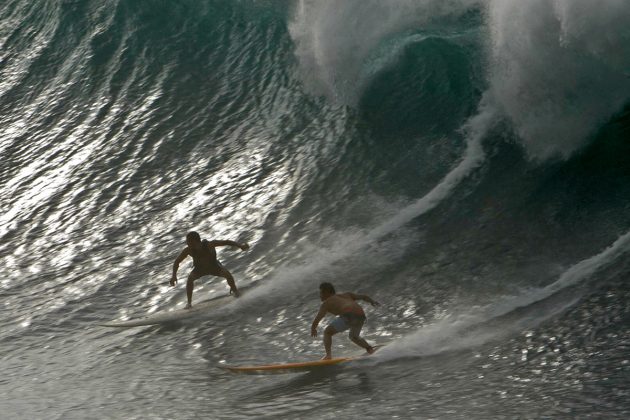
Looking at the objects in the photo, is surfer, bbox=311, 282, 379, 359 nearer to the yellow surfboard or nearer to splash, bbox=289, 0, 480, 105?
the yellow surfboard

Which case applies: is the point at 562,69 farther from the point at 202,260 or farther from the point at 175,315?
the point at 175,315

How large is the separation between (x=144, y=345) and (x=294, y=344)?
1.49 metres

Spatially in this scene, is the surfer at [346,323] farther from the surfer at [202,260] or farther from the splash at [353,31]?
the splash at [353,31]

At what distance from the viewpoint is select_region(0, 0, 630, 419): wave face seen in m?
8.21

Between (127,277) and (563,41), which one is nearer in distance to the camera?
(127,277)

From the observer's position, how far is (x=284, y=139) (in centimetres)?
1422

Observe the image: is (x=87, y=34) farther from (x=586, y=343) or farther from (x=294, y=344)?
(x=586, y=343)

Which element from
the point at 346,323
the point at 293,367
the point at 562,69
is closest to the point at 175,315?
the point at 293,367

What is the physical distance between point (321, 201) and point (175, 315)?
2.85 metres

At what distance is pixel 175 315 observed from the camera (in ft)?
33.6

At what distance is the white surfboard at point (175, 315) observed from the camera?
10.1 m

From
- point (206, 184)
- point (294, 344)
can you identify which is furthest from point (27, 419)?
point (206, 184)

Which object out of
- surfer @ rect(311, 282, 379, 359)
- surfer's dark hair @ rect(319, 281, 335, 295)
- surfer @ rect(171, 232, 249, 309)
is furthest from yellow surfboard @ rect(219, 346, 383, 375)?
surfer @ rect(171, 232, 249, 309)

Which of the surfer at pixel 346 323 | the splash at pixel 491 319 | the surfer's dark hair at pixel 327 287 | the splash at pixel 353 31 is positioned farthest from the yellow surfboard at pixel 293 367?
the splash at pixel 353 31
